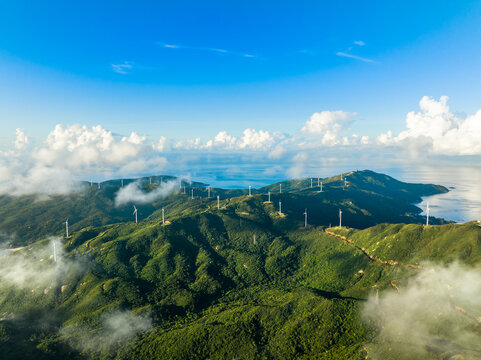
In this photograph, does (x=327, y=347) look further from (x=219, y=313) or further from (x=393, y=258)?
(x=393, y=258)

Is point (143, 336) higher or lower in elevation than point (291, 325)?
lower

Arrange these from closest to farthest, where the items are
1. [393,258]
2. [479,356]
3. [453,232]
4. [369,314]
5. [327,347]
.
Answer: [479,356], [327,347], [369,314], [453,232], [393,258]

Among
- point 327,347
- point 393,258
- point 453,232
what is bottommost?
point 327,347

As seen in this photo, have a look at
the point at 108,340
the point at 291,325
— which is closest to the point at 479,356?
the point at 291,325

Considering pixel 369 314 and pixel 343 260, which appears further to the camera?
pixel 343 260

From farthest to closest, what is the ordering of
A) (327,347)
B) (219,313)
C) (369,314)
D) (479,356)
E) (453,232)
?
1. (453,232)
2. (219,313)
3. (369,314)
4. (327,347)
5. (479,356)

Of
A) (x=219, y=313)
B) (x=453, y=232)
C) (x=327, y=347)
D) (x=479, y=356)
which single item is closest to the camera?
(x=479, y=356)

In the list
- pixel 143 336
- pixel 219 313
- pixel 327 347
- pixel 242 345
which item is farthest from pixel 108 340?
pixel 327 347

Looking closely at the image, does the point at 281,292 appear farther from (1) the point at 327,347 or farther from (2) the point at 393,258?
(2) the point at 393,258

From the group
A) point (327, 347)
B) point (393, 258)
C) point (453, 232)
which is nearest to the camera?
point (327, 347)
